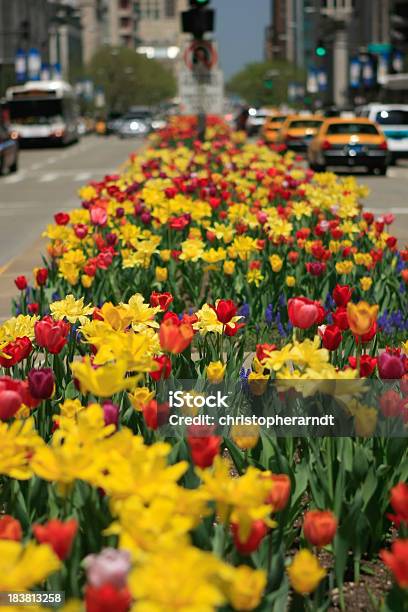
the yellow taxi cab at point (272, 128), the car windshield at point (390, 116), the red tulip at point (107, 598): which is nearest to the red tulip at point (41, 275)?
the red tulip at point (107, 598)

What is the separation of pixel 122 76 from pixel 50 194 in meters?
144

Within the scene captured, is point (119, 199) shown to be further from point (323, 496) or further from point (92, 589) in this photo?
point (92, 589)

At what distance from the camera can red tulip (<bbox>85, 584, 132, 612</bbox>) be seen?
2.21 metres

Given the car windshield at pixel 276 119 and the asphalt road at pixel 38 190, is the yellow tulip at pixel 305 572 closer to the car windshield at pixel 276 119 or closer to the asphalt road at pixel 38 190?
the asphalt road at pixel 38 190

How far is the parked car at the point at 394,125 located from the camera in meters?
40.2

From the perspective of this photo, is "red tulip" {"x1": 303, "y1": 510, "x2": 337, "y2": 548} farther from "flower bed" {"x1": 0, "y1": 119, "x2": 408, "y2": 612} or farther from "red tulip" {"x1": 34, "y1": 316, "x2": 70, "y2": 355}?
"red tulip" {"x1": 34, "y1": 316, "x2": 70, "y2": 355}

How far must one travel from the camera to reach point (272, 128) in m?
54.8

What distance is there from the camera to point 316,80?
131 m

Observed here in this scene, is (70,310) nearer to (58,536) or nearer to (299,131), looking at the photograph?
(58,536)

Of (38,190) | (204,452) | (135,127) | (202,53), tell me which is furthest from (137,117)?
(204,452)

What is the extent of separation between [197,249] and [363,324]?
3.62 m

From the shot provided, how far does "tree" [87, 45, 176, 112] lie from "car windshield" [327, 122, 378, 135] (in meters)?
131

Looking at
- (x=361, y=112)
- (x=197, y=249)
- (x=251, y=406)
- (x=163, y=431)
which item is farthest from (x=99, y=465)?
(x=361, y=112)

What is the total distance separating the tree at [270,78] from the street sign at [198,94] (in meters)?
126
